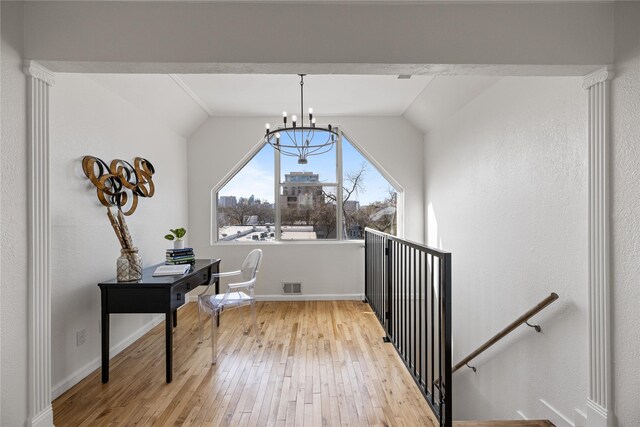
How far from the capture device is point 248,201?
5.34 meters

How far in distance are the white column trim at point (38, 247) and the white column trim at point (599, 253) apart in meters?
3.00

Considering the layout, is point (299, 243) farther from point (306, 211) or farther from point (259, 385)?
point (259, 385)

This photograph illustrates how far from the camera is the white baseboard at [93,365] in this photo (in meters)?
2.54

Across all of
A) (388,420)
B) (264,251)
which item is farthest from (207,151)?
(388,420)

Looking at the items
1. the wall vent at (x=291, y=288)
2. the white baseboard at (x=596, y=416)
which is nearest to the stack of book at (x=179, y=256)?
the wall vent at (x=291, y=288)

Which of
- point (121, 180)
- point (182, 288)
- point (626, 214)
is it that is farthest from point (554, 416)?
point (121, 180)

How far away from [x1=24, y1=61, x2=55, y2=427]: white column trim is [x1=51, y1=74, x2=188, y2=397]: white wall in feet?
2.05

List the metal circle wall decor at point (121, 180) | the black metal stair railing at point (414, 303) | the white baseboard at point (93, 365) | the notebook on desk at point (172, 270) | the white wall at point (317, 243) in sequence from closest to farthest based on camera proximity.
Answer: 1. the black metal stair railing at point (414, 303)
2. the white baseboard at point (93, 365)
3. the metal circle wall decor at point (121, 180)
4. the notebook on desk at point (172, 270)
5. the white wall at point (317, 243)

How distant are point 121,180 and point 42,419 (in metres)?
1.98

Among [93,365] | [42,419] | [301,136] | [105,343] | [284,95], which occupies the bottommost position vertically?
[93,365]

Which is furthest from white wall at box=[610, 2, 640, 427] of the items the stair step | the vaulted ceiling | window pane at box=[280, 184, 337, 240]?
window pane at box=[280, 184, 337, 240]

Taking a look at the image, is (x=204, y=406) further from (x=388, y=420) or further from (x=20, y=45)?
(x=20, y=45)

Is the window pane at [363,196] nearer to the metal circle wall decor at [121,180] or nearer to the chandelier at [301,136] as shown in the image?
the chandelier at [301,136]

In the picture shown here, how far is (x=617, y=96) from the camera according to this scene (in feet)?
6.11
